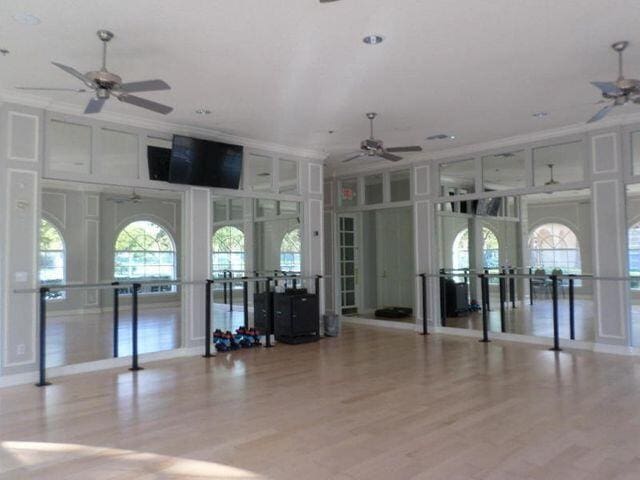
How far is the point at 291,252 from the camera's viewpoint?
8.91 meters

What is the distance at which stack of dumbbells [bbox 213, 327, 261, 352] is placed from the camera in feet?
22.3

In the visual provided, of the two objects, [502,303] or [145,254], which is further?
[145,254]

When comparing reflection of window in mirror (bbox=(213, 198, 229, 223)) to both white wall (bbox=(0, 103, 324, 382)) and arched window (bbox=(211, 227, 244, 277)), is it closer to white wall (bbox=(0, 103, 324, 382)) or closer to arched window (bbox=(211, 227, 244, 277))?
arched window (bbox=(211, 227, 244, 277))

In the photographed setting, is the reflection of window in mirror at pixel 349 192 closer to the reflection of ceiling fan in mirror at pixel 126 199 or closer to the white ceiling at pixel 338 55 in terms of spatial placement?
the white ceiling at pixel 338 55

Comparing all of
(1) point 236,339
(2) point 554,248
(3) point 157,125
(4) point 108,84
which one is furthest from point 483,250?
(4) point 108,84

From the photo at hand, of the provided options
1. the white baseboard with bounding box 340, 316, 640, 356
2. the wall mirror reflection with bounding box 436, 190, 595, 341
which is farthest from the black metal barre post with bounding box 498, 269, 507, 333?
the white baseboard with bounding box 340, 316, 640, 356

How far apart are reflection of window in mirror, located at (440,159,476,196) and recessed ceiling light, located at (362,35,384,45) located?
429 centimetres

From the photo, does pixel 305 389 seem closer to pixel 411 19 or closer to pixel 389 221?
pixel 411 19

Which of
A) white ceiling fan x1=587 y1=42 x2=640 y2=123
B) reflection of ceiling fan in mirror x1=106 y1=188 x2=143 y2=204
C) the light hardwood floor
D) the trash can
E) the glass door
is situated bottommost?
the light hardwood floor

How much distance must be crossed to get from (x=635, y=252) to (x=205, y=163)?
7.76m

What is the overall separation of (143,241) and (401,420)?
9.80m

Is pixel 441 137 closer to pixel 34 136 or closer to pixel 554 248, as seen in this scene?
pixel 34 136

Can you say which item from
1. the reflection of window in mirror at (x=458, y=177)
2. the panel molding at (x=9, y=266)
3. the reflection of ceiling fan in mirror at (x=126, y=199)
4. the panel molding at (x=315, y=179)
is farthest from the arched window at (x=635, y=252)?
the reflection of ceiling fan in mirror at (x=126, y=199)

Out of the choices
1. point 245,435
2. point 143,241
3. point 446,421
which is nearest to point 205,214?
point 245,435
